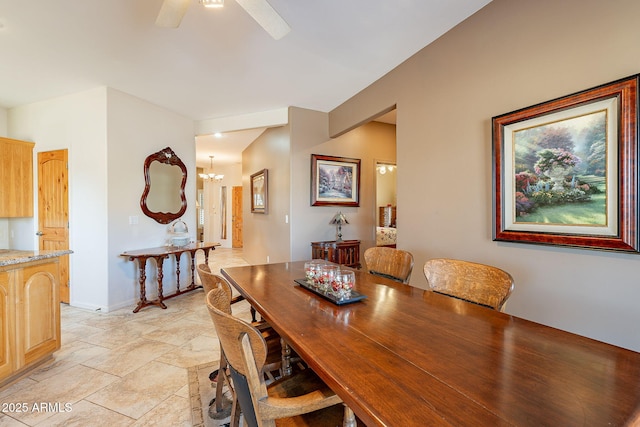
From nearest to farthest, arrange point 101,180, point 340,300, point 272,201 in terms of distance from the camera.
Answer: point 340,300 < point 101,180 < point 272,201

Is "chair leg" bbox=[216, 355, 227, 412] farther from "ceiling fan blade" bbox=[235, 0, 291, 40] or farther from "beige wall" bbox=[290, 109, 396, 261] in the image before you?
"beige wall" bbox=[290, 109, 396, 261]

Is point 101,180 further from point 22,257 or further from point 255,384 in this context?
point 255,384

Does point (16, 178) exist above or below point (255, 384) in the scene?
above

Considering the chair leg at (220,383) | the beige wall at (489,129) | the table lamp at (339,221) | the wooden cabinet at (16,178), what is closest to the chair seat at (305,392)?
the chair leg at (220,383)

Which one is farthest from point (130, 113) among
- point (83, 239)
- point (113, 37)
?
point (83, 239)

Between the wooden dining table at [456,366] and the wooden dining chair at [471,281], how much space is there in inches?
5.9

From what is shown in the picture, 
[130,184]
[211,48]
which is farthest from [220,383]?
[130,184]

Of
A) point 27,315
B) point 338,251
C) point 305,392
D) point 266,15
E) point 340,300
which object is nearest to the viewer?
point 305,392

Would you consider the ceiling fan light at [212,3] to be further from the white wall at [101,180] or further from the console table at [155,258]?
the console table at [155,258]

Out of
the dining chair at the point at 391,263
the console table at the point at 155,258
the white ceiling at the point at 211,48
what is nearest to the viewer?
the dining chair at the point at 391,263

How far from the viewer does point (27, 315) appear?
6.84ft

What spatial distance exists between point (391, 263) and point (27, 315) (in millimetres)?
2732

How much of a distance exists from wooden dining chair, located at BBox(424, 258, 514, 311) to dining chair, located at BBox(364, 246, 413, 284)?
0.22 metres

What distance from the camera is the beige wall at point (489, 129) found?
1.41 m
